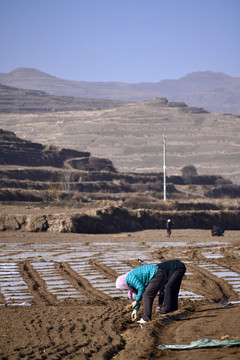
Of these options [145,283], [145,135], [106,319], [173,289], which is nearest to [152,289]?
[145,283]

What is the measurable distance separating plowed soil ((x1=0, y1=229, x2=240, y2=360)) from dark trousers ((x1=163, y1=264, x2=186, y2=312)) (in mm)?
198

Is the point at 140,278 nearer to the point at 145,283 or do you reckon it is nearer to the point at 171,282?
the point at 145,283

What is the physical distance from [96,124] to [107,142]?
2020 cm

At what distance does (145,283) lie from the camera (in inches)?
386

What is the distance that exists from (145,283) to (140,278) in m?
0.15

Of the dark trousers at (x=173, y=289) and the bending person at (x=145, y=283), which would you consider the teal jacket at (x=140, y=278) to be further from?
the dark trousers at (x=173, y=289)

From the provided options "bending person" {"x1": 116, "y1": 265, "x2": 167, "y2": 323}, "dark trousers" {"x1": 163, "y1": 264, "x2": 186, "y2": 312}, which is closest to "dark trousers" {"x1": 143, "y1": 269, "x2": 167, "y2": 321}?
"bending person" {"x1": 116, "y1": 265, "x2": 167, "y2": 323}

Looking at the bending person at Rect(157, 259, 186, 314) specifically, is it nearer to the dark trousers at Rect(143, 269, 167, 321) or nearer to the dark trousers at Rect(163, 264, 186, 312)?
the dark trousers at Rect(163, 264, 186, 312)

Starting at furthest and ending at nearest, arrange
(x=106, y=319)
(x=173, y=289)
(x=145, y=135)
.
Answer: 1. (x=145, y=135)
2. (x=173, y=289)
3. (x=106, y=319)

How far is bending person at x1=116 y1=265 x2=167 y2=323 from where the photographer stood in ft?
31.7

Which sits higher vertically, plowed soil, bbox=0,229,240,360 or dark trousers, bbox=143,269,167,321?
dark trousers, bbox=143,269,167,321

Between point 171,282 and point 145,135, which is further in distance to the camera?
point 145,135

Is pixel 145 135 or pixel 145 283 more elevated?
pixel 145 135

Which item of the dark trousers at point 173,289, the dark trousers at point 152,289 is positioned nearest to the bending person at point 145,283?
the dark trousers at point 152,289
